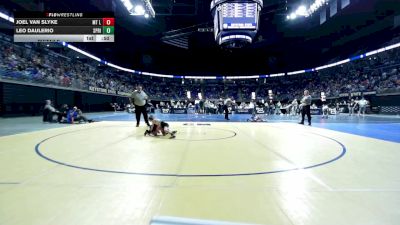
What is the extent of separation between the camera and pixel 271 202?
2.37 metres

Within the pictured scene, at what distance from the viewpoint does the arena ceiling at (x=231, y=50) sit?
19.5 metres

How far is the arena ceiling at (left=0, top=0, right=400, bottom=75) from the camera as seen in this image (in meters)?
19.5

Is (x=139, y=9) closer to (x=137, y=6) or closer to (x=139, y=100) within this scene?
(x=137, y=6)

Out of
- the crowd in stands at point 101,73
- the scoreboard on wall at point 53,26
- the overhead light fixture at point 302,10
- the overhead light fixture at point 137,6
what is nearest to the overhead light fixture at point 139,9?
the overhead light fixture at point 137,6

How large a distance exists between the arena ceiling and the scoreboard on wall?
30.9 feet

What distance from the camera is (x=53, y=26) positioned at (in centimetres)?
943

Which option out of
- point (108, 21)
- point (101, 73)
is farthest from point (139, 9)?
point (101, 73)

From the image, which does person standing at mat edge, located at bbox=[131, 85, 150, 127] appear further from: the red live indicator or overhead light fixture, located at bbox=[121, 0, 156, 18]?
overhead light fixture, located at bbox=[121, 0, 156, 18]

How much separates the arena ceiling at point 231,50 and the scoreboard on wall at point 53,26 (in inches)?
370

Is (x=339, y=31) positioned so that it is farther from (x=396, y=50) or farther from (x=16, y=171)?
(x=16, y=171)

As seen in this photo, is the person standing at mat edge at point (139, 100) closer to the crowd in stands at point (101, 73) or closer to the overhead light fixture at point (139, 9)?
the overhead light fixture at point (139, 9)

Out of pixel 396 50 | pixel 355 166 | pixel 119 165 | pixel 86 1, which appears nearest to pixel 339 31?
pixel 396 50

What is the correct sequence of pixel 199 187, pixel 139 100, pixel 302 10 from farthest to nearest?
pixel 302 10
pixel 139 100
pixel 199 187

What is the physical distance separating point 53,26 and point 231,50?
25.0 meters
